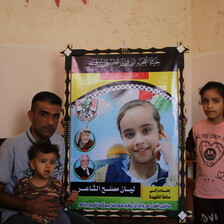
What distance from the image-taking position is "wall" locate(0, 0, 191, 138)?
2.94 metres

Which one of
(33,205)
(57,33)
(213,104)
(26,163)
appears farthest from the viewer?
(57,33)

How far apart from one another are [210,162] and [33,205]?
1252 mm

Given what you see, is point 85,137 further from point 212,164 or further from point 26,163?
point 212,164

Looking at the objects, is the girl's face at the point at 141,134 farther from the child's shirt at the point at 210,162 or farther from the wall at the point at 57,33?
the wall at the point at 57,33

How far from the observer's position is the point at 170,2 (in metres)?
3.22

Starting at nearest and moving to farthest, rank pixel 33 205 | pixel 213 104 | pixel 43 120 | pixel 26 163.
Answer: pixel 33 205 → pixel 26 163 → pixel 43 120 → pixel 213 104

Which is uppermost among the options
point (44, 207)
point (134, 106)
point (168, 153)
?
point (134, 106)

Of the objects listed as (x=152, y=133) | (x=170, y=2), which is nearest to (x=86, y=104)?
(x=152, y=133)

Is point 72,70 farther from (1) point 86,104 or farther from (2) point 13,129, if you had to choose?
(2) point 13,129

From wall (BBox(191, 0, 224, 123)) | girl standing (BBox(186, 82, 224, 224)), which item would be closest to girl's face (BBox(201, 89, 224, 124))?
girl standing (BBox(186, 82, 224, 224))

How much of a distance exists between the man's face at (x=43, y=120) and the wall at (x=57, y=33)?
0.99 meters

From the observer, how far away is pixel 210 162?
2.21 meters

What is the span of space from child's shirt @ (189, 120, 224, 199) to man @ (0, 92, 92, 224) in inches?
34.4

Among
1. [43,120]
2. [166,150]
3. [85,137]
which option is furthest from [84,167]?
[166,150]
